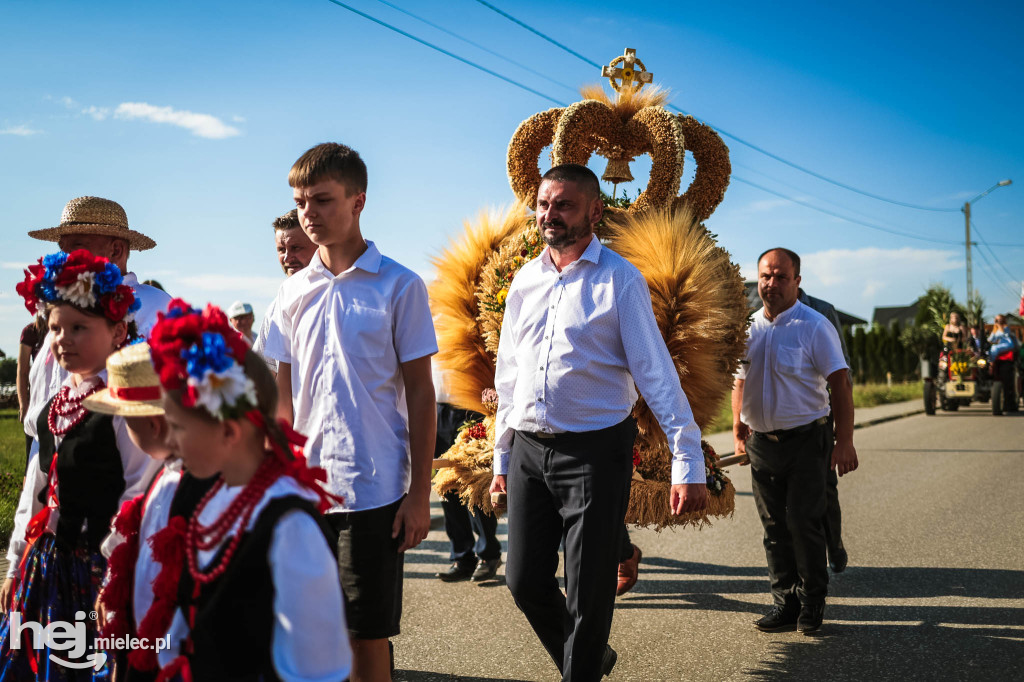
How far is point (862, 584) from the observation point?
577cm

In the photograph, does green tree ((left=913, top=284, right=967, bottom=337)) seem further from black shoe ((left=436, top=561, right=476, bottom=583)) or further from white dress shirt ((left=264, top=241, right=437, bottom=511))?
white dress shirt ((left=264, top=241, right=437, bottom=511))

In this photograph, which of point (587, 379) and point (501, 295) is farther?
point (501, 295)

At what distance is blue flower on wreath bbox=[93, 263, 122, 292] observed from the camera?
2732 millimetres

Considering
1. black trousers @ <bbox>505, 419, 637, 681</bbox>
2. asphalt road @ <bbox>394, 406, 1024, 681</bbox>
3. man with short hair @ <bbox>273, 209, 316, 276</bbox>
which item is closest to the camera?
black trousers @ <bbox>505, 419, 637, 681</bbox>

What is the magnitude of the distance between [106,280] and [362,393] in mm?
885

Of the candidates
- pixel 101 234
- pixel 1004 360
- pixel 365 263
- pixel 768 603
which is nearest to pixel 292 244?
pixel 101 234

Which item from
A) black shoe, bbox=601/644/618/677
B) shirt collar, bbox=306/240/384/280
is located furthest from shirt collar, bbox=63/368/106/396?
black shoe, bbox=601/644/618/677

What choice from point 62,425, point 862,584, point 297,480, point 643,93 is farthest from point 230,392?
point 862,584

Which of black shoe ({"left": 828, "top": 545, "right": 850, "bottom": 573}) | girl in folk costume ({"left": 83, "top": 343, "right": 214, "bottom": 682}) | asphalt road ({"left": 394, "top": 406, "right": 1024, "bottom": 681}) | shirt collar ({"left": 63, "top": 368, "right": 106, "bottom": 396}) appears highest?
shirt collar ({"left": 63, "top": 368, "right": 106, "bottom": 396})

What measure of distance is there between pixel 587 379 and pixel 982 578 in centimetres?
405

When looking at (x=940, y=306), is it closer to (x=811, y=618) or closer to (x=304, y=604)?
(x=811, y=618)

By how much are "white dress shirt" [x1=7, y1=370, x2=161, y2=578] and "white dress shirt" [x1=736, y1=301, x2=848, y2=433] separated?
130 inches

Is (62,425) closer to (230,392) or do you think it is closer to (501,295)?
(230,392)

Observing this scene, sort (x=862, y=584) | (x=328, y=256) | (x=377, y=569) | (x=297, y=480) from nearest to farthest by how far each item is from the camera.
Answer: (x=297, y=480) < (x=377, y=569) < (x=328, y=256) < (x=862, y=584)
